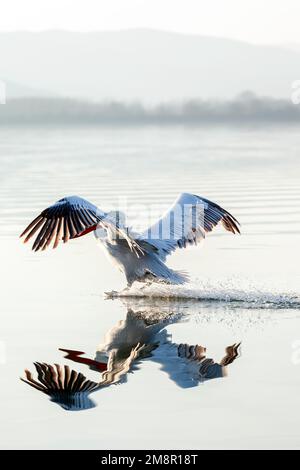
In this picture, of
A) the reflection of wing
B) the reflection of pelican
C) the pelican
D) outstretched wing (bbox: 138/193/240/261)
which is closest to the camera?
the reflection of wing

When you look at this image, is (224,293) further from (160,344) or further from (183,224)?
(160,344)

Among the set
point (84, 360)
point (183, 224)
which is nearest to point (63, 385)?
point (84, 360)

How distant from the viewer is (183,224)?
12.0 metres

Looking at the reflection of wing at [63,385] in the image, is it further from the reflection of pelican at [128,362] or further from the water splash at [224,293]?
the water splash at [224,293]

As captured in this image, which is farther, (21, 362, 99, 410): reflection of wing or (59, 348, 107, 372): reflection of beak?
(59, 348, 107, 372): reflection of beak

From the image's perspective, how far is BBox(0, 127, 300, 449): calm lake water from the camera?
24.2ft

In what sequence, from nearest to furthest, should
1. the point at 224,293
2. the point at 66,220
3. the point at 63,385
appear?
the point at 63,385 < the point at 66,220 < the point at 224,293

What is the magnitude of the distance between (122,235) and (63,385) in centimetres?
297

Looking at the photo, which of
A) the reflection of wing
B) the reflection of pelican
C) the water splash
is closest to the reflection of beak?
the reflection of pelican

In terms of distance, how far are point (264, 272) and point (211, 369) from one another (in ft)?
13.1

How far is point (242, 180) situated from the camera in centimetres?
2427

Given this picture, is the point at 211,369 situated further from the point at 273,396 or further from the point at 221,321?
the point at 221,321

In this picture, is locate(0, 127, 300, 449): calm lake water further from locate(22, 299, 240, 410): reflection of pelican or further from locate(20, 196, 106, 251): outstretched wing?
locate(20, 196, 106, 251): outstretched wing
